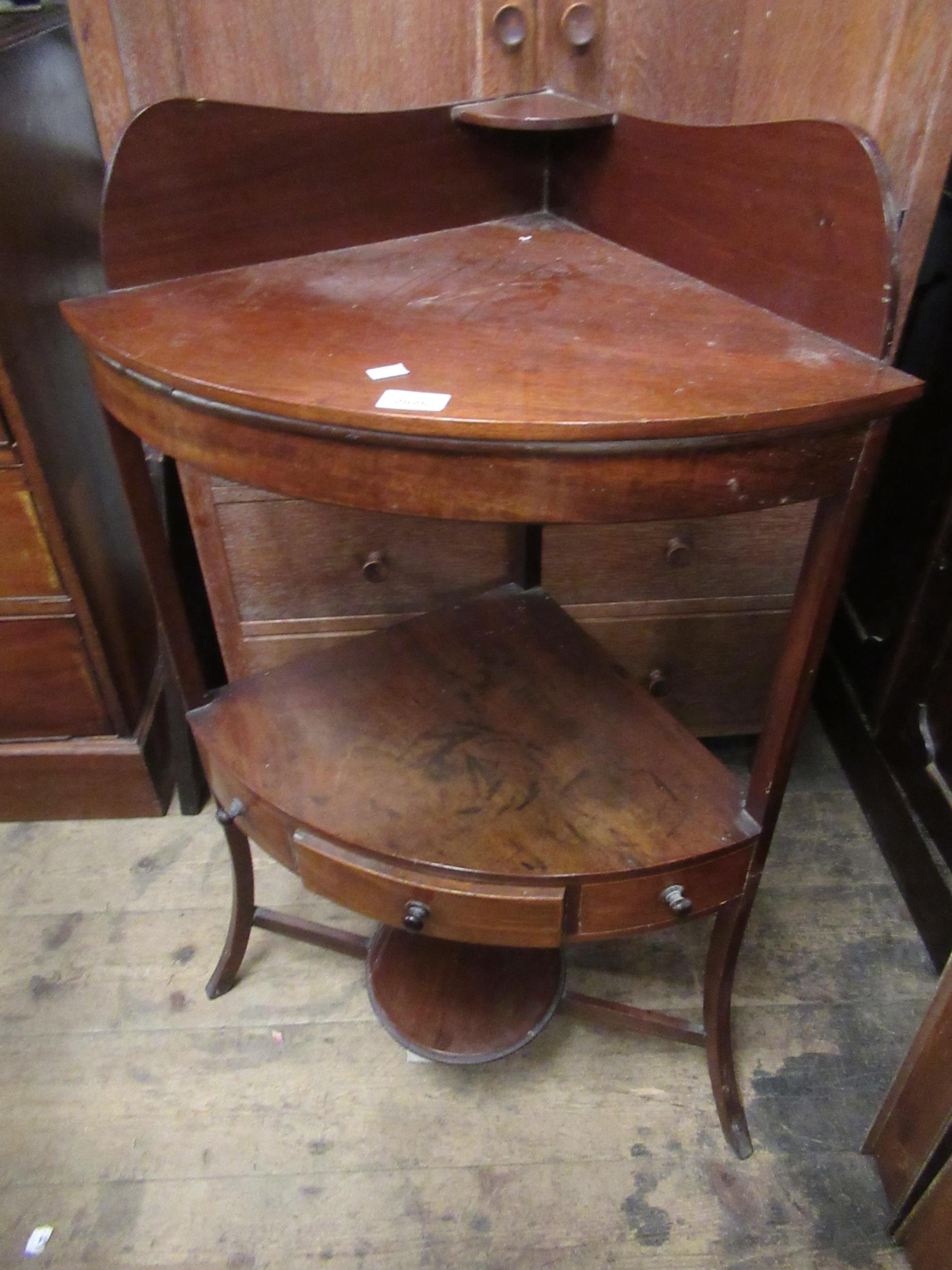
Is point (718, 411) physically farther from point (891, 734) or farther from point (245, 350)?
point (891, 734)

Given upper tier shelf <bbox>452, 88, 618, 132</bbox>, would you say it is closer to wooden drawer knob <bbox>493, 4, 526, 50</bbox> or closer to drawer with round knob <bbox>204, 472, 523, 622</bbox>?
wooden drawer knob <bbox>493, 4, 526, 50</bbox>

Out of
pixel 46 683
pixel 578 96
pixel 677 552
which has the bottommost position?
pixel 46 683

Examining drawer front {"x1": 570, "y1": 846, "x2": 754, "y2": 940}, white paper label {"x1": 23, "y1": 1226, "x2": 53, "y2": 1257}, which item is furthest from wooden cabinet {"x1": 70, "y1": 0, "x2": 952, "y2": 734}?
white paper label {"x1": 23, "y1": 1226, "x2": 53, "y2": 1257}

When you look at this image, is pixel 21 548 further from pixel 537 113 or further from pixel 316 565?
pixel 537 113

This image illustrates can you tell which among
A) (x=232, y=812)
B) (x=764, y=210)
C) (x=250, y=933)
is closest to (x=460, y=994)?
(x=250, y=933)

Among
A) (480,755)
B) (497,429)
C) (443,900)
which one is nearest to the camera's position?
(497,429)

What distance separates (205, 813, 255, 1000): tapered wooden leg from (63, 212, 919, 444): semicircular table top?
23.0 inches

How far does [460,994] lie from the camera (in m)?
1.10

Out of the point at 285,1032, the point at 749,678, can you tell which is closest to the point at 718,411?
the point at 749,678

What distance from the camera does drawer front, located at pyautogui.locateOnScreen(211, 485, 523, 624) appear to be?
1121mm

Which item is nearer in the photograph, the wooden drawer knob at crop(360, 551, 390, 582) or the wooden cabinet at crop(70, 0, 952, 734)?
the wooden cabinet at crop(70, 0, 952, 734)

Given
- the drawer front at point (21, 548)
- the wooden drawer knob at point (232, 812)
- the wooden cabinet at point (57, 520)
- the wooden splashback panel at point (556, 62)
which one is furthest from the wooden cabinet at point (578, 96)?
Answer: the wooden drawer knob at point (232, 812)

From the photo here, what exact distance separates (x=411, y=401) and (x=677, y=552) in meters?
0.59

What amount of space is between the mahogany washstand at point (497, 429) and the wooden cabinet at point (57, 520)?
347 millimetres
